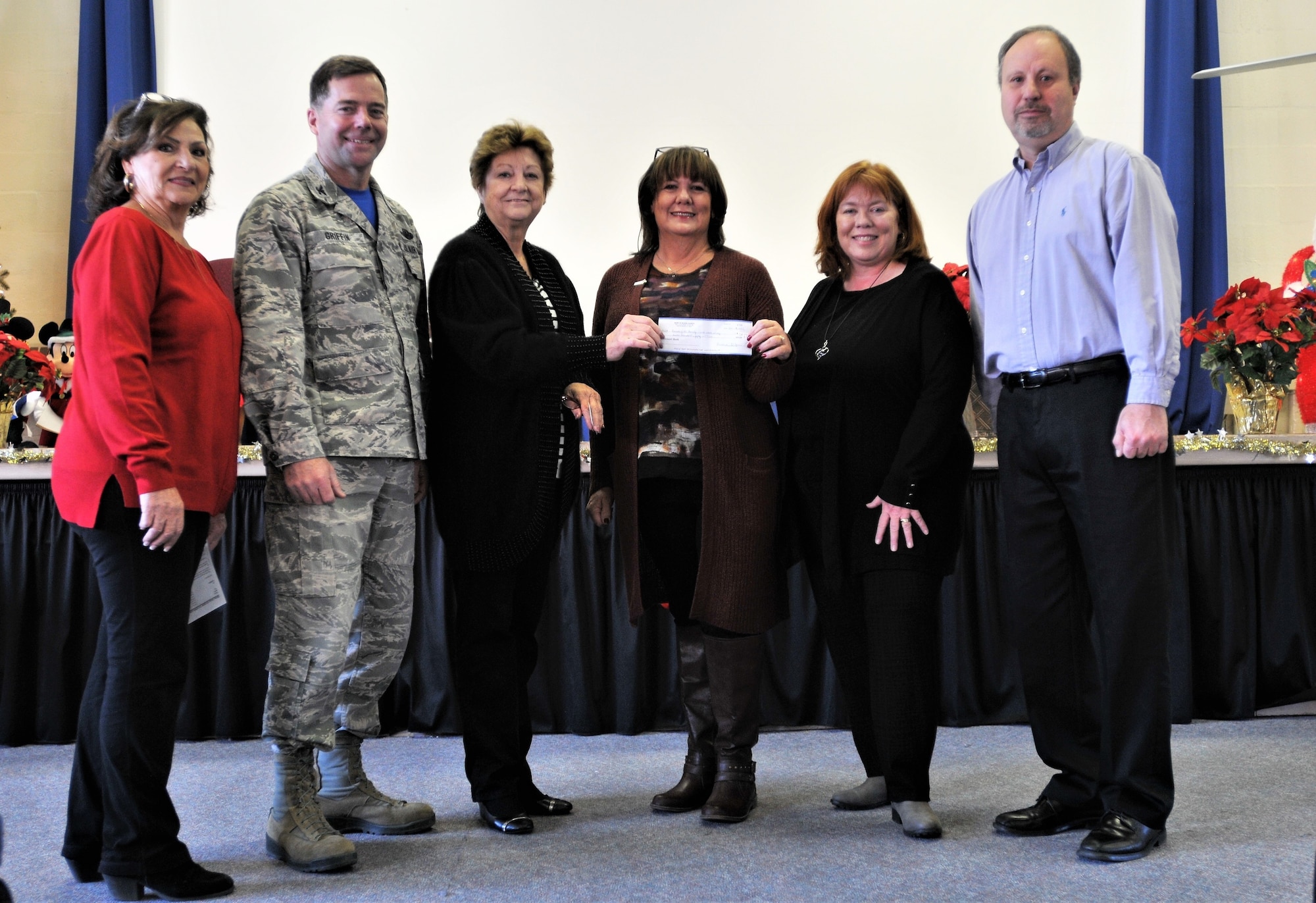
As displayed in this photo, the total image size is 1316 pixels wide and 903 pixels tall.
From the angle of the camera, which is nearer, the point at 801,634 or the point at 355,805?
the point at 355,805

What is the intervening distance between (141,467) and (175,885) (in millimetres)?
760

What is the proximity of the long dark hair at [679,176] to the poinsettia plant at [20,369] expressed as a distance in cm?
227

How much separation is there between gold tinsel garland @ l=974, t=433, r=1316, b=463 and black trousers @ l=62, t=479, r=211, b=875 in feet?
8.04

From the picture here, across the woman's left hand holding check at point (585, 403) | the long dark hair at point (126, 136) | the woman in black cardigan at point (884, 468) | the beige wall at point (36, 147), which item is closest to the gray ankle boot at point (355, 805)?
the woman's left hand holding check at point (585, 403)

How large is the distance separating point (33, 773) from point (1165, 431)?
3.06 m

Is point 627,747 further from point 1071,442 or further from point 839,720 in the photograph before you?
point 1071,442

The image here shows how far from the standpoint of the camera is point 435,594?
132 inches

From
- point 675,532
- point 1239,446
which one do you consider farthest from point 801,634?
point 1239,446

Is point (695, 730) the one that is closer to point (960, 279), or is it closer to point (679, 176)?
point (679, 176)

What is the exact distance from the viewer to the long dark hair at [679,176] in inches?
91.4

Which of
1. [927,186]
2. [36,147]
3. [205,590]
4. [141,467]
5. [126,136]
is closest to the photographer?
[141,467]

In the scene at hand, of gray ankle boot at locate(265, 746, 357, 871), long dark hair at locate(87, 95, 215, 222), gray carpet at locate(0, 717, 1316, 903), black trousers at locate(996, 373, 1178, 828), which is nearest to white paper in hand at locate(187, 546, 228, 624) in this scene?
gray ankle boot at locate(265, 746, 357, 871)

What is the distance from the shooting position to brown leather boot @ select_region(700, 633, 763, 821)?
2.30m

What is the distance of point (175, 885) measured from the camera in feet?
6.05
